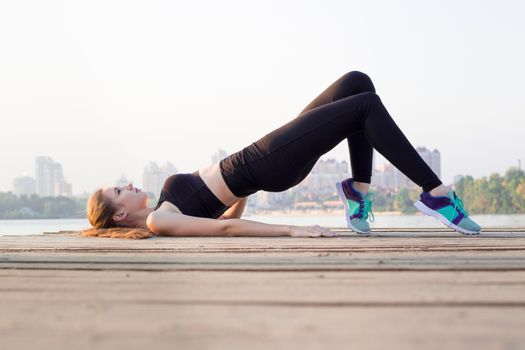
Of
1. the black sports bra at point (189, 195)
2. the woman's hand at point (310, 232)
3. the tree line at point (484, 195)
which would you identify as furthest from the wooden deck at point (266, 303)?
the tree line at point (484, 195)

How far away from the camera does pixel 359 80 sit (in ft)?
10.3

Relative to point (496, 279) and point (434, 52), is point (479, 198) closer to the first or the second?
point (434, 52)

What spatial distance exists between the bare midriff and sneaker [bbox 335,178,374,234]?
0.56m

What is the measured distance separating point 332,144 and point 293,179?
0.90 ft

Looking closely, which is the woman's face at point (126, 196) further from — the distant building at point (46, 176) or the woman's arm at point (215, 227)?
the distant building at point (46, 176)

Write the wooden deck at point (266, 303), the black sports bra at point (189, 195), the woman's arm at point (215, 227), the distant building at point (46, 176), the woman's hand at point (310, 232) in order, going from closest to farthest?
the wooden deck at point (266, 303) < the woman's hand at point (310, 232) < the woman's arm at point (215, 227) < the black sports bra at point (189, 195) < the distant building at point (46, 176)

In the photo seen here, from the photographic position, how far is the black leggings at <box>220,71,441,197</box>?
283cm

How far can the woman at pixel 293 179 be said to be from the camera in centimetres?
285

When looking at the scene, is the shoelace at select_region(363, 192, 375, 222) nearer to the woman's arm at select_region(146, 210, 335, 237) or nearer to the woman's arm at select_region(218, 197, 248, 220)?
the woman's arm at select_region(146, 210, 335, 237)

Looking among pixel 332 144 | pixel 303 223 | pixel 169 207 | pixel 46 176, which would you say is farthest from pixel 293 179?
pixel 46 176

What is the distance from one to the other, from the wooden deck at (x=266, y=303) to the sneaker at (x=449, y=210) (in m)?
1.09

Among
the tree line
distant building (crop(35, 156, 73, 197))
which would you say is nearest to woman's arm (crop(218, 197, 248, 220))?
distant building (crop(35, 156, 73, 197))

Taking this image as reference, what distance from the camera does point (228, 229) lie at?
2994 millimetres

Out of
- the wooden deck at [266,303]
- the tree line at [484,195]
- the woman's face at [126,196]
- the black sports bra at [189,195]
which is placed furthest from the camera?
the tree line at [484,195]
